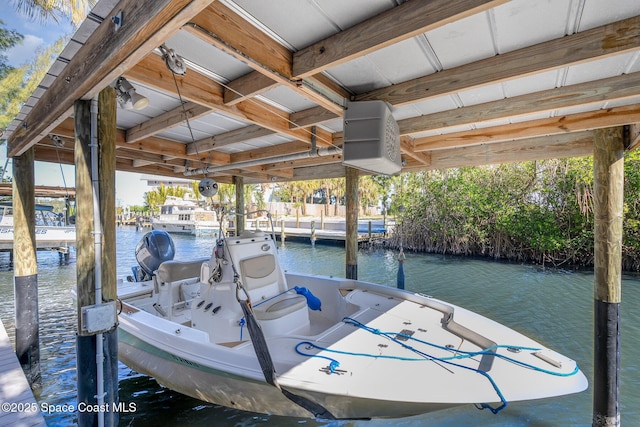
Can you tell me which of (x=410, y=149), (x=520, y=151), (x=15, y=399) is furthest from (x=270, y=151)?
(x=15, y=399)

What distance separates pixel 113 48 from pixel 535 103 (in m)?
3.20

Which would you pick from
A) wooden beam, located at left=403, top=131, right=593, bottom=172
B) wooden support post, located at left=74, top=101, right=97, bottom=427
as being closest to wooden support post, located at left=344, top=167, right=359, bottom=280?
wooden beam, located at left=403, top=131, right=593, bottom=172

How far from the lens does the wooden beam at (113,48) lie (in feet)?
4.00

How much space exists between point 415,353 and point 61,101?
10.7ft

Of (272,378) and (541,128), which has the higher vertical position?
(541,128)

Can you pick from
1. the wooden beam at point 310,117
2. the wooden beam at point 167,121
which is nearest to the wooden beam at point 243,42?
the wooden beam at point 310,117

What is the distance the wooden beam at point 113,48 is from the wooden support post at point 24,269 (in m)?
1.83

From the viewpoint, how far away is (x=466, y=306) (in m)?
6.62

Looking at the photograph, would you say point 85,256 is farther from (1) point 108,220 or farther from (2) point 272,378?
(2) point 272,378

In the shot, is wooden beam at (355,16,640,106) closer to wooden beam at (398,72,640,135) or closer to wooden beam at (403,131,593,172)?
wooden beam at (398,72,640,135)

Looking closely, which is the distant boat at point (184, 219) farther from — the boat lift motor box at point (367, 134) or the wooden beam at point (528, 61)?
the wooden beam at point (528, 61)

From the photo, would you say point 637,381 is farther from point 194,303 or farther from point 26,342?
point 26,342

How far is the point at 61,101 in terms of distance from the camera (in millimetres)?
2201

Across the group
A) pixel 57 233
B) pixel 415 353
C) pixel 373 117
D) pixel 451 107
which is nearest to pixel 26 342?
pixel 415 353
